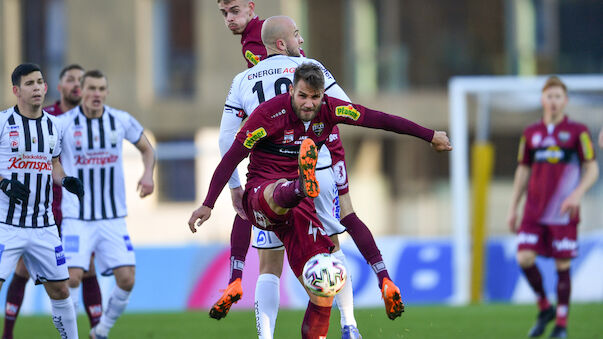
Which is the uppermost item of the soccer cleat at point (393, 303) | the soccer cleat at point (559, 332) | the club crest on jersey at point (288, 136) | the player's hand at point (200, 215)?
the club crest on jersey at point (288, 136)

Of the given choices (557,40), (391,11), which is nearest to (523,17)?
(557,40)

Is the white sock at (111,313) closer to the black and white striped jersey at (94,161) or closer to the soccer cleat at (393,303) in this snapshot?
the black and white striped jersey at (94,161)

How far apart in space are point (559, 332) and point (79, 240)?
3.93 meters

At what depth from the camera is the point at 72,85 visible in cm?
801

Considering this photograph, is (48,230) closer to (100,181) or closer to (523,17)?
(100,181)

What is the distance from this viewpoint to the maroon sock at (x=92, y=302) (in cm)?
790

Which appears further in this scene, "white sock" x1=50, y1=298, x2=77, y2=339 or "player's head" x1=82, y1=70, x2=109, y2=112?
"player's head" x1=82, y1=70, x2=109, y2=112

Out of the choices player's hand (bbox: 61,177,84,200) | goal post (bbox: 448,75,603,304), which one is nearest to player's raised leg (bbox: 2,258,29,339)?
player's hand (bbox: 61,177,84,200)

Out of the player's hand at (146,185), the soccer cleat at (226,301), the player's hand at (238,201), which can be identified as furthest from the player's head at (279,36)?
the player's hand at (146,185)

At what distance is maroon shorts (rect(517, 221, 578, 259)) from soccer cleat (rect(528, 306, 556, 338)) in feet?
1.64

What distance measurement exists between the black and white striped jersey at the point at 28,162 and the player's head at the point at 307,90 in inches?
73.7

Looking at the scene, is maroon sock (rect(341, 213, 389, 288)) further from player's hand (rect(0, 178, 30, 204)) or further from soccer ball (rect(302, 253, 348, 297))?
player's hand (rect(0, 178, 30, 204))

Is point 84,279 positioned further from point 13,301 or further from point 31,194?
point 31,194

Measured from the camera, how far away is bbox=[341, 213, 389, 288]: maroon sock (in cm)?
616
